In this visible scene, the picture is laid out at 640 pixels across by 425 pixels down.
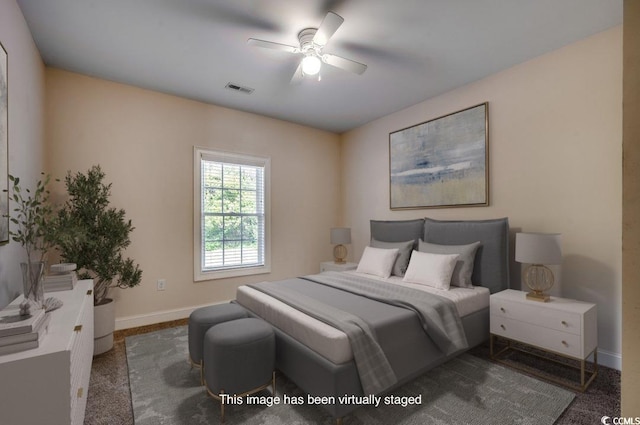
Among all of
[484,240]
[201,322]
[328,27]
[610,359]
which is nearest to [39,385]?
[201,322]

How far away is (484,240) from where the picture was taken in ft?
9.84

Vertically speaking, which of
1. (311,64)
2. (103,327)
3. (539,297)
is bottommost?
(103,327)

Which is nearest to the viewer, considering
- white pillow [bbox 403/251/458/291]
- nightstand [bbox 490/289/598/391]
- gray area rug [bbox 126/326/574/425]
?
gray area rug [bbox 126/326/574/425]

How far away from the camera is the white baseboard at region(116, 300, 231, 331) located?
3332 millimetres

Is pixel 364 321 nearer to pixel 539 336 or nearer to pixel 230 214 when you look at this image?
pixel 539 336

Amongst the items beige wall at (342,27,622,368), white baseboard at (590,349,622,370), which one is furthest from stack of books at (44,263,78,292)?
white baseboard at (590,349,622,370)

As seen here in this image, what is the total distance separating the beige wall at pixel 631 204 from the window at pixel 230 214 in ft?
12.6

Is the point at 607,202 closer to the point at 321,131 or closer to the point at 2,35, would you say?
the point at 321,131

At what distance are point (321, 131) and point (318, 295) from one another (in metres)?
3.29

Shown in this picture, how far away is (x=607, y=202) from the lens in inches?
96.0

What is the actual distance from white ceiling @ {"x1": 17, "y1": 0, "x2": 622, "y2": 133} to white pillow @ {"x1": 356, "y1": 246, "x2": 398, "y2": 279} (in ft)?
6.52

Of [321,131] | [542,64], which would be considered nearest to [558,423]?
[542,64]

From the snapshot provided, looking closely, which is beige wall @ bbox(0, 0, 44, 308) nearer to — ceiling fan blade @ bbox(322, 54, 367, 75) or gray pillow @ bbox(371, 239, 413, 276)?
ceiling fan blade @ bbox(322, 54, 367, 75)

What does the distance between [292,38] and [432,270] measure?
2536mm
